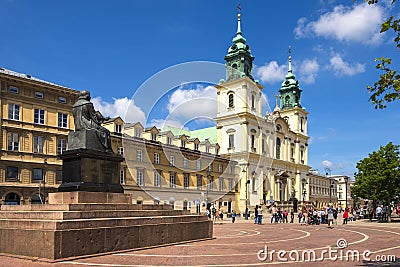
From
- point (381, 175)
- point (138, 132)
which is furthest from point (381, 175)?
point (138, 132)

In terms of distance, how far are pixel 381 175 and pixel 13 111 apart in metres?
36.7

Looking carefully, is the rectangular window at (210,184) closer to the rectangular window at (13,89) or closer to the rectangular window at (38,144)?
the rectangular window at (38,144)

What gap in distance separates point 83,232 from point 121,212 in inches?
95.5

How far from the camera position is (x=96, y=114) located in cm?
1739

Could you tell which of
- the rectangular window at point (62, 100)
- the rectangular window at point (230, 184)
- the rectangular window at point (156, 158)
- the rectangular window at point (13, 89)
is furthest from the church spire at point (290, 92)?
the rectangular window at point (13, 89)

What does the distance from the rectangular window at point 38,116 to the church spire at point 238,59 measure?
4355 cm

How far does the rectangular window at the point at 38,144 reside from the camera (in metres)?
43.1

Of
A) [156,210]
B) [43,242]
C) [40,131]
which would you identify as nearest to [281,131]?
[40,131]

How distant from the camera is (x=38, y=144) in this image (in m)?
43.4

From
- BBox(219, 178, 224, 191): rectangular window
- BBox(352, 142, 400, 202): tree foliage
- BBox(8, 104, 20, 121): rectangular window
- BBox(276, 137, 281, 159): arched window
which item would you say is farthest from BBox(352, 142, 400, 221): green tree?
BBox(276, 137, 281, 159): arched window

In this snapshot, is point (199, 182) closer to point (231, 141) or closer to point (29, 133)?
point (231, 141)

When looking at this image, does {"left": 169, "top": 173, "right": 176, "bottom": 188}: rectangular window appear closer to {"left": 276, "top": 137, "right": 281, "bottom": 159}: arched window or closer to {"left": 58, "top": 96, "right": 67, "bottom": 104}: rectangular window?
{"left": 58, "top": 96, "right": 67, "bottom": 104}: rectangular window

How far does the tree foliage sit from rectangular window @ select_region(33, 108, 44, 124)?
111 ft

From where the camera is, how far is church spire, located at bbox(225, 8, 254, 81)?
79750 millimetres
